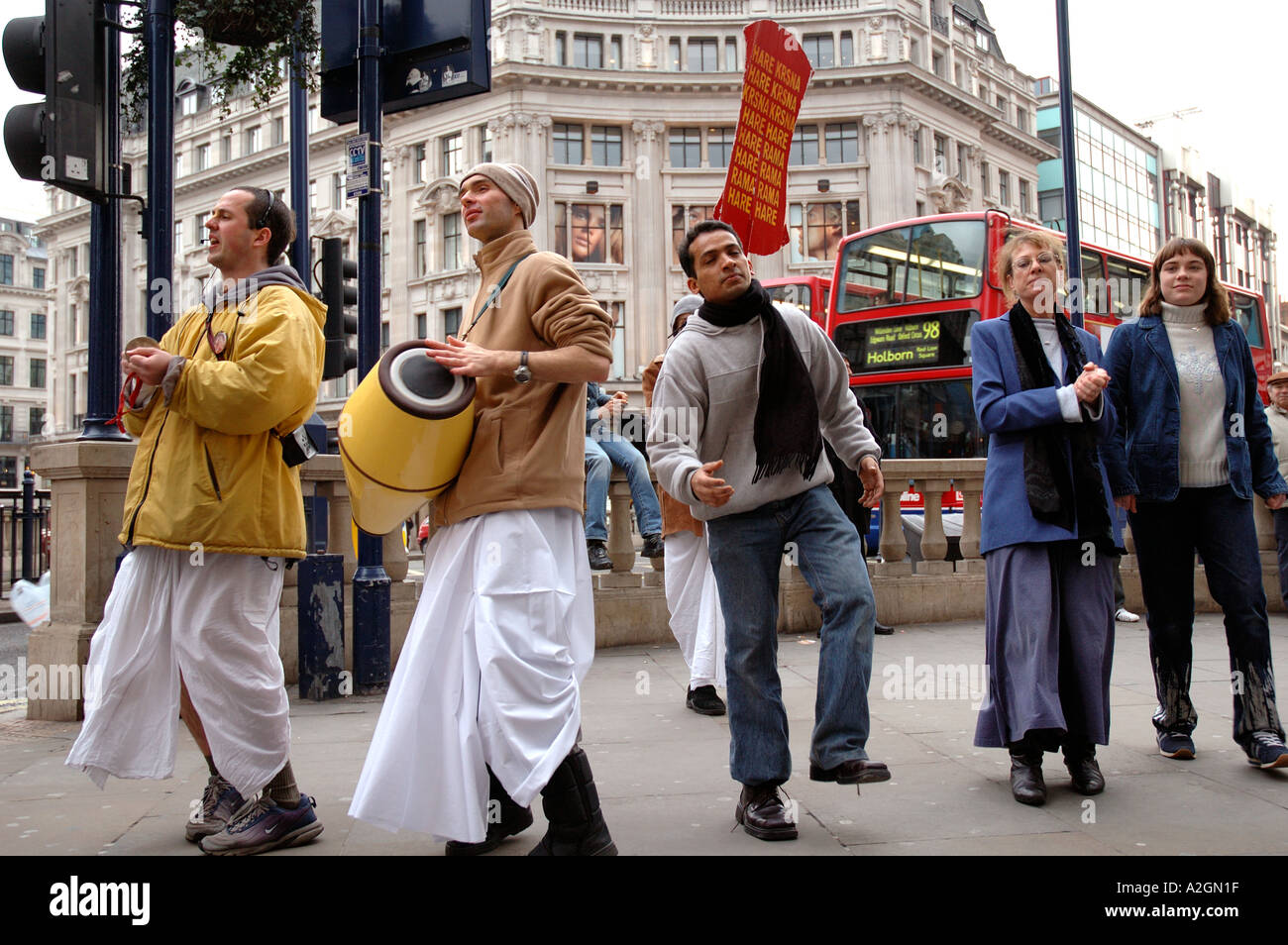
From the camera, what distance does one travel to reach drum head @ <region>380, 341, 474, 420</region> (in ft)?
9.67

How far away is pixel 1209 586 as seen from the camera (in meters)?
4.30

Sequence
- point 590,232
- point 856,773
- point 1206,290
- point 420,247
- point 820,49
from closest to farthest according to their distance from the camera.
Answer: point 856,773 < point 1206,290 < point 590,232 < point 820,49 < point 420,247

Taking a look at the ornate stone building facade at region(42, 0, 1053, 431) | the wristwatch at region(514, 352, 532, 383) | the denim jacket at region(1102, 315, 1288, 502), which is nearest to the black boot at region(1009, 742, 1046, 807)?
the denim jacket at region(1102, 315, 1288, 502)

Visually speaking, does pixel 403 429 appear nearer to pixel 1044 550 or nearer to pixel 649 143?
pixel 1044 550

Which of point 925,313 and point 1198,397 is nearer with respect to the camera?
point 1198,397

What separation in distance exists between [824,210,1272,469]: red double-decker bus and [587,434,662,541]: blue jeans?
811cm

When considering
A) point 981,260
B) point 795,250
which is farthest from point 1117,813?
point 795,250

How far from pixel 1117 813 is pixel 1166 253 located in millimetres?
2247

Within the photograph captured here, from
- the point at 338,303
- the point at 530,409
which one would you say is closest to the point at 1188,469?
the point at 530,409

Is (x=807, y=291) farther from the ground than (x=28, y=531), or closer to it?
farther from the ground

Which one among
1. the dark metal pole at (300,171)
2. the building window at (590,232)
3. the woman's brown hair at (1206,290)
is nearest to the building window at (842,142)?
the building window at (590,232)

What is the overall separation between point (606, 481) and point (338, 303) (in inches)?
81.9

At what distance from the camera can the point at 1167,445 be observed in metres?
Result: 4.28

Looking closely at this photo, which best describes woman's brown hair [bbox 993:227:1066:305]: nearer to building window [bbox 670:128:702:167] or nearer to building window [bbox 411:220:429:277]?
building window [bbox 670:128:702:167]
